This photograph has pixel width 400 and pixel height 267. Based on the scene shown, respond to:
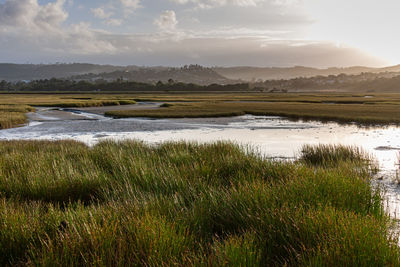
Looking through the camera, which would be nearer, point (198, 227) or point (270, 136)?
point (198, 227)

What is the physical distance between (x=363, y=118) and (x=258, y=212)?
3249cm

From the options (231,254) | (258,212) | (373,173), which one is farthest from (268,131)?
(231,254)

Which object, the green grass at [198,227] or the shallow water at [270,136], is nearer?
the green grass at [198,227]

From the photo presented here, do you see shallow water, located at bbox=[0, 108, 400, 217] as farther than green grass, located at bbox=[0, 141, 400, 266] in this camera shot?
Yes

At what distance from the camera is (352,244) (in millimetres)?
4078

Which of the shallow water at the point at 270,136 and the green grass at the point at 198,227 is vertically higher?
the green grass at the point at 198,227

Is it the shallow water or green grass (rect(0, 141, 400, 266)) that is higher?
green grass (rect(0, 141, 400, 266))

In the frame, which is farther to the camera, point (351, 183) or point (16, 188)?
point (16, 188)

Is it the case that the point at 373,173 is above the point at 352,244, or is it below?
below

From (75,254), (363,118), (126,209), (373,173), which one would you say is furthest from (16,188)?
(363,118)

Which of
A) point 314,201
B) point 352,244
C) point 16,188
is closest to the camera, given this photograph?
point 352,244

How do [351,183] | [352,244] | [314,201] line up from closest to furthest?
[352,244]
[314,201]
[351,183]

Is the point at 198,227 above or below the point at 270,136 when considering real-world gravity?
above

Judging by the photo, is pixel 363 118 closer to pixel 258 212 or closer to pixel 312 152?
pixel 312 152
